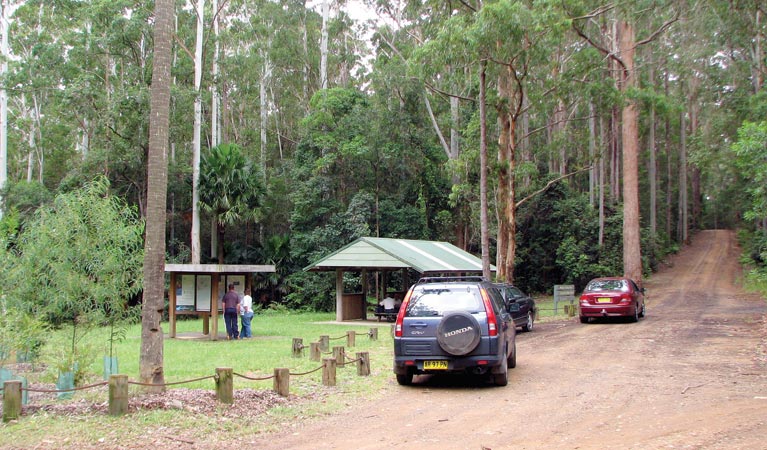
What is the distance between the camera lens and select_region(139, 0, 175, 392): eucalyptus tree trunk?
8.53 meters

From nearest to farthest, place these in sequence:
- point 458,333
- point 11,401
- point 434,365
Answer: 1. point 11,401
2. point 458,333
3. point 434,365

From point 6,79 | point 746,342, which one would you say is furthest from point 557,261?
point 6,79

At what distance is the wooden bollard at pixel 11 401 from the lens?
7242mm

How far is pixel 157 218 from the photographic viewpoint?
344 inches

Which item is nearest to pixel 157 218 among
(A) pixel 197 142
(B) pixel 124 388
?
(B) pixel 124 388

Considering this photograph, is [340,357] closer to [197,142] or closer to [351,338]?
[351,338]

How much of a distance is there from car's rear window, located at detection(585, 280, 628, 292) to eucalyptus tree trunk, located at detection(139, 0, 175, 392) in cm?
1586

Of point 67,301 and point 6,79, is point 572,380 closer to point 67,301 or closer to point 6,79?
point 67,301

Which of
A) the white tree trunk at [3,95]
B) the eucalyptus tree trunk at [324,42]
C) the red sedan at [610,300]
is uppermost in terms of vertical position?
the eucalyptus tree trunk at [324,42]

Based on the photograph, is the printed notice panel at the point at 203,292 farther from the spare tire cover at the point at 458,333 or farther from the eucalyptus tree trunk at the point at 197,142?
the eucalyptus tree trunk at the point at 197,142

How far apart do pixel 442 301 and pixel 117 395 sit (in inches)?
182

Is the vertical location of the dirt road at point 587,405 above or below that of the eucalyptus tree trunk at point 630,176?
below

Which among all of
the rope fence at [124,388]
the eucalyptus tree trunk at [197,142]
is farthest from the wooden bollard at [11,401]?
the eucalyptus tree trunk at [197,142]

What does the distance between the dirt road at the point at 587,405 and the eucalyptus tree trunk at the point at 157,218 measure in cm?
242
